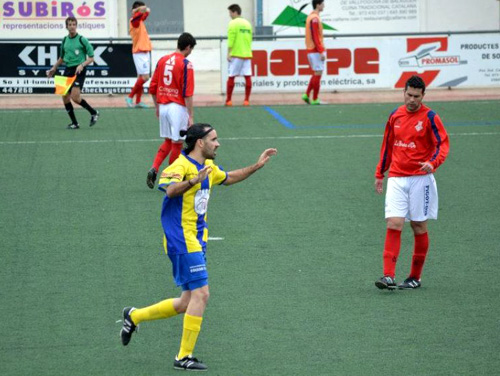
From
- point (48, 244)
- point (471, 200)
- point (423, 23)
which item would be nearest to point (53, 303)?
point (48, 244)

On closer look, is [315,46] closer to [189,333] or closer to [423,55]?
[423,55]

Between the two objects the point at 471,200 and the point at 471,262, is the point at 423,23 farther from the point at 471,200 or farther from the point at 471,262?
the point at 471,262

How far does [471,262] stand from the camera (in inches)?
423

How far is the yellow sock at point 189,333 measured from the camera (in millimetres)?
7449

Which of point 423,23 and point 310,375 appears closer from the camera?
point 310,375

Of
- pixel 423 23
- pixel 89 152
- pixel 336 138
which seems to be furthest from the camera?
pixel 423 23

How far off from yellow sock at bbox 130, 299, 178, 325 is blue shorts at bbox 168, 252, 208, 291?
26cm

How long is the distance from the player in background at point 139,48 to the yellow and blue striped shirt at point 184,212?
50.1 feet

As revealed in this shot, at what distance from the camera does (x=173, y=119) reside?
14.4 m

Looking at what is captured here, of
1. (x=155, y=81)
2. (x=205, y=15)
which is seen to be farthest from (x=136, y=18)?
Answer: (x=205, y=15)

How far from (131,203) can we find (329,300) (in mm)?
4954

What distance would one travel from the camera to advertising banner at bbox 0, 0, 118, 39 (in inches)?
1380

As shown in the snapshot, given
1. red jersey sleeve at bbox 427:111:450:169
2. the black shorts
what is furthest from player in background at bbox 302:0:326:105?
red jersey sleeve at bbox 427:111:450:169

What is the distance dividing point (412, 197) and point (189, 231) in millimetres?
2818
